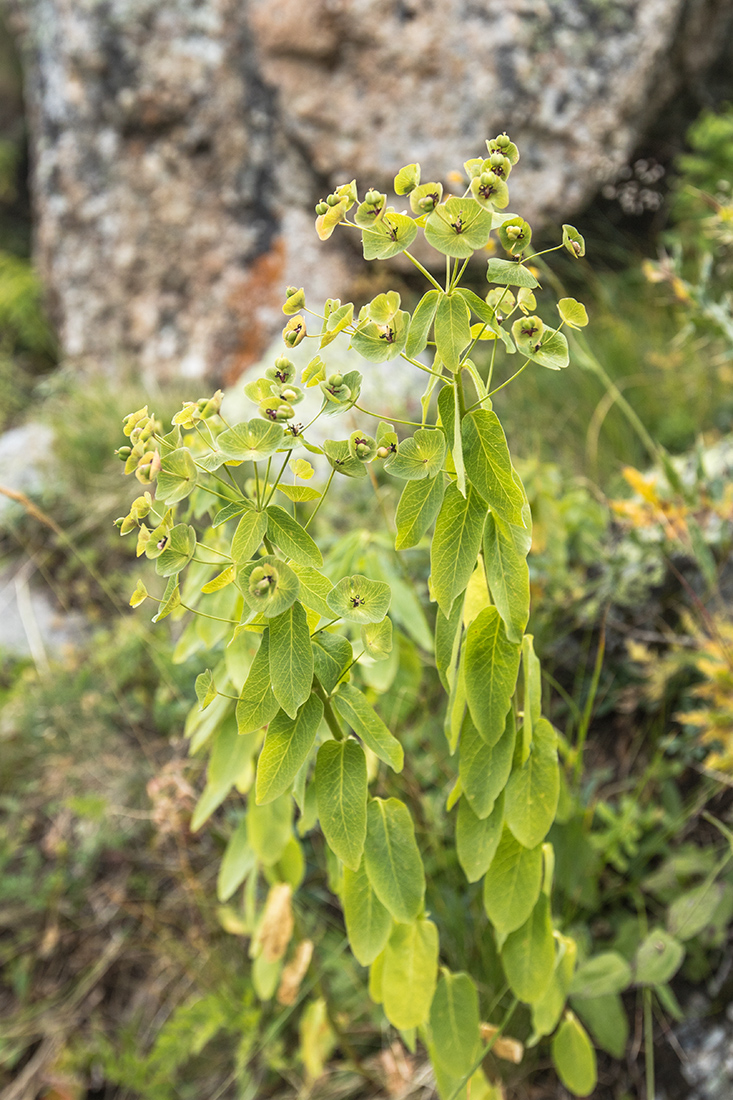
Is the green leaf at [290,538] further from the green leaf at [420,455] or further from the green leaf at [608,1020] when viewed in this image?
the green leaf at [608,1020]

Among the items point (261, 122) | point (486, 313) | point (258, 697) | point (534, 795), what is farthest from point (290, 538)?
point (261, 122)

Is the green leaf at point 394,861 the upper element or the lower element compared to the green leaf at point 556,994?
upper

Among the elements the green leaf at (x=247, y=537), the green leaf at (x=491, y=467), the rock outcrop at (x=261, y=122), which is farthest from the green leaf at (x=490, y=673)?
the rock outcrop at (x=261, y=122)

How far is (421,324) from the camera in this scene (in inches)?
25.1

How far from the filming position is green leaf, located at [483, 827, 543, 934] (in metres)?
0.79

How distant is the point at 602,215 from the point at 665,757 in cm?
262

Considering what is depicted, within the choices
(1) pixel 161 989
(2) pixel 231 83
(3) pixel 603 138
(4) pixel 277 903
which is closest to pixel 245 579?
(4) pixel 277 903

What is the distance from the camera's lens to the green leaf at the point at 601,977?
1079 mm

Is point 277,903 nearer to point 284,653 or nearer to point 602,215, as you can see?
point 284,653

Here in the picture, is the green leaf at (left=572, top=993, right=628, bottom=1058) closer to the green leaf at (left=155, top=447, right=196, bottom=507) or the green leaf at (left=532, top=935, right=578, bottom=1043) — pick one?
the green leaf at (left=532, top=935, right=578, bottom=1043)

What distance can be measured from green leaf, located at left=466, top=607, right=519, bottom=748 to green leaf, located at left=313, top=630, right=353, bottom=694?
0.39ft

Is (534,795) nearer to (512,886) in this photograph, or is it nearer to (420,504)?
(512,886)

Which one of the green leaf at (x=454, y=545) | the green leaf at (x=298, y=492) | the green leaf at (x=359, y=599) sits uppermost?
the green leaf at (x=298, y=492)

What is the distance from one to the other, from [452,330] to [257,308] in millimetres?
3046
